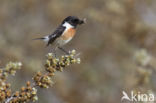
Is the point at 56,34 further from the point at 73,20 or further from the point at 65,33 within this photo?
the point at 73,20

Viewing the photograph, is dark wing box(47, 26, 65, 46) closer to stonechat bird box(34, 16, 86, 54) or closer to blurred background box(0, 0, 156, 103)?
stonechat bird box(34, 16, 86, 54)

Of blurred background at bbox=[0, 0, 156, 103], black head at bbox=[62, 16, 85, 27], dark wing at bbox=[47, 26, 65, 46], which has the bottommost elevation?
dark wing at bbox=[47, 26, 65, 46]

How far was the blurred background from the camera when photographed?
22.6ft

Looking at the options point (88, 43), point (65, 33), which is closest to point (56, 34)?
point (65, 33)

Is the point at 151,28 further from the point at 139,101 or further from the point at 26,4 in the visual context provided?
the point at 26,4

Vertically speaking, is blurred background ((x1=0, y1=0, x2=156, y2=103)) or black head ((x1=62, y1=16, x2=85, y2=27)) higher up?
blurred background ((x1=0, y1=0, x2=156, y2=103))

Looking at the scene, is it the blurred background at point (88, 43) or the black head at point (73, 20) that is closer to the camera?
the black head at point (73, 20)

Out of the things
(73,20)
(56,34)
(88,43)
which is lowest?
(56,34)

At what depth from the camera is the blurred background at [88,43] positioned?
6891 millimetres

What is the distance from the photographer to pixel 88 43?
8125 mm

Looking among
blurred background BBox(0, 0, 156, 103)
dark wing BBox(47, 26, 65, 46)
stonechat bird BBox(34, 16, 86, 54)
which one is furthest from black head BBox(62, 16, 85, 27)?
blurred background BBox(0, 0, 156, 103)

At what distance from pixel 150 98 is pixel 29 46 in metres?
4.19

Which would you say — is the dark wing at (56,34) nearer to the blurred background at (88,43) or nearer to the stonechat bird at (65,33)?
the stonechat bird at (65,33)

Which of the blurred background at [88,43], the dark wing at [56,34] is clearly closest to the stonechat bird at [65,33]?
the dark wing at [56,34]
